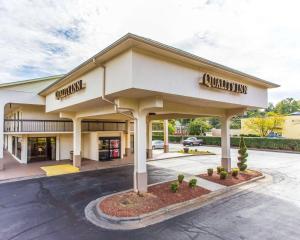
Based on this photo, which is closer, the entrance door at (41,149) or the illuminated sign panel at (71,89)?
the illuminated sign panel at (71,89)

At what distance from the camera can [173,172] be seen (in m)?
14.5

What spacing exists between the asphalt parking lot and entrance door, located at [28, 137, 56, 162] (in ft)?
25.2

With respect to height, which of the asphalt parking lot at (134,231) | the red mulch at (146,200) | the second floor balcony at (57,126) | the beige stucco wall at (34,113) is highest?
the beige stucco wall at (34,113)

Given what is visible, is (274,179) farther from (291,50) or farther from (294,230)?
(291,50)

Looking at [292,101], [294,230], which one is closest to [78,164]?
[294,230]

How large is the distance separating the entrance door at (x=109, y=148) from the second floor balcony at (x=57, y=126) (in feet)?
4.95

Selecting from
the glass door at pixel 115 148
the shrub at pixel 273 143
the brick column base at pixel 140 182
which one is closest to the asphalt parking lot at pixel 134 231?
the brick column base at pixel 140 182

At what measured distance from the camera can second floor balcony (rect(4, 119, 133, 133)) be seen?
17261 mm

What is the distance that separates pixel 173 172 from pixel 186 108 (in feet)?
16.8

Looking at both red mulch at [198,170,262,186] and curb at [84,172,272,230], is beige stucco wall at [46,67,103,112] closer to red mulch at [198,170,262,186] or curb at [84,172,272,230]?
curb at [84,172,272,230]

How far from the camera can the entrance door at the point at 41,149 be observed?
61.4 feet

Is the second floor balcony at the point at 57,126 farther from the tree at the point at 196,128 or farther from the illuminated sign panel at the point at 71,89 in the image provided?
the tree at the point at 196,128

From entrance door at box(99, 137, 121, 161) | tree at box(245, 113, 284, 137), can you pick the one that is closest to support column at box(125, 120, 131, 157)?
entrance door at box(99, 137, 121, 161)

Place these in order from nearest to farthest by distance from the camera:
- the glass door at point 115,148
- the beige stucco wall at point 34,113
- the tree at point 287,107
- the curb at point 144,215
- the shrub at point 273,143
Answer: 1. the curb at point 144,215
2. the beige stucco wall at point 34,113
3. the glass door at point 115,148
4. the shrub at point 273,143
5. the tree at point 287,107
